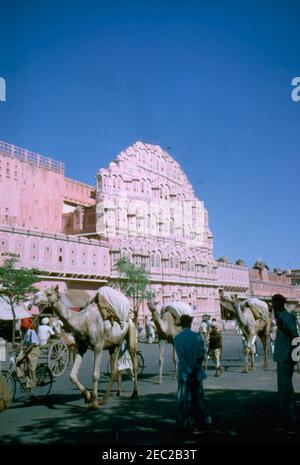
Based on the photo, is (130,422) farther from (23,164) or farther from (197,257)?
(197,257)

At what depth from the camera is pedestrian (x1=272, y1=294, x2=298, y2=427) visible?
6.33 m

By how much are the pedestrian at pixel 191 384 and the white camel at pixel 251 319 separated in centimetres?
706

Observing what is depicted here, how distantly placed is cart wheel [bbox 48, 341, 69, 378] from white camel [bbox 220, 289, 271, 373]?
5.54 metres

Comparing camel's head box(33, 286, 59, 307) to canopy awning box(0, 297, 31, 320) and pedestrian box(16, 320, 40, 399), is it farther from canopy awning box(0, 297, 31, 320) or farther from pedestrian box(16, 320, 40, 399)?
canopy awning box(0, 297, 31, 320)

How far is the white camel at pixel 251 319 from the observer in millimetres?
13271

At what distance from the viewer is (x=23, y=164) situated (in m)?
46.7

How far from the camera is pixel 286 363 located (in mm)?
6496

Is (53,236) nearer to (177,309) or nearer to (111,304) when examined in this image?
(177,309)

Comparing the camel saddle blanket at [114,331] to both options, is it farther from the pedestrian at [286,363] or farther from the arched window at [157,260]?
the arched window at [157,260]

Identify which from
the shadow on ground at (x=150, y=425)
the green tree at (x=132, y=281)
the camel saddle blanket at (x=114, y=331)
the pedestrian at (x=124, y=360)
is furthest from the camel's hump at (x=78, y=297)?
the shadow on ground at (x=150, y=425)

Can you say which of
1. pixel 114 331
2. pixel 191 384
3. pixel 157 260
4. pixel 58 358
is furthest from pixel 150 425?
pixel 157 260

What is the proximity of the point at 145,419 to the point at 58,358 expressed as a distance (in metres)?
6.61
